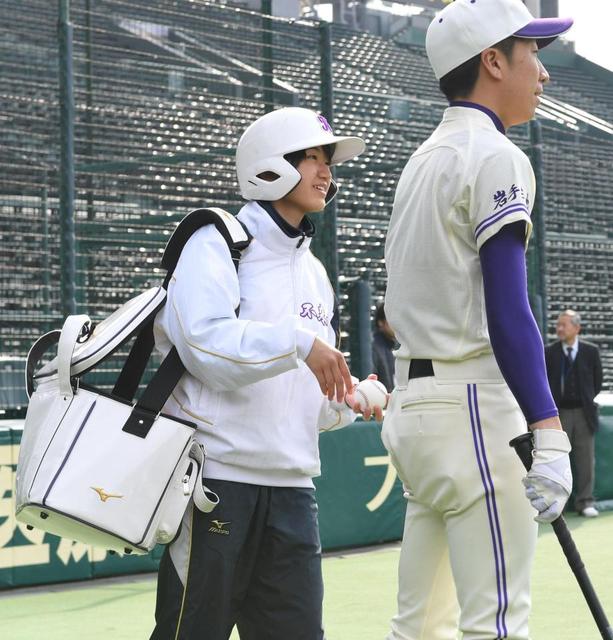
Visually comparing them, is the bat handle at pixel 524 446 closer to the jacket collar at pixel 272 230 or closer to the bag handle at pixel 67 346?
the jacket collar at pixel 272 230

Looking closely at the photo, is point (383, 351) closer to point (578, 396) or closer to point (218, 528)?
point (578, 396)

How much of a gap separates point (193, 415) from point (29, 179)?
24.8ft

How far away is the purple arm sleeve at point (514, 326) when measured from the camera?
2.76m

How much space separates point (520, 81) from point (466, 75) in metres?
0.14

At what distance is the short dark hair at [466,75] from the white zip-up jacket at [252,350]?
57 cm

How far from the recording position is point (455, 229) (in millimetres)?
2914

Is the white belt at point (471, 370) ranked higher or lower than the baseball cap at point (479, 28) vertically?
lower

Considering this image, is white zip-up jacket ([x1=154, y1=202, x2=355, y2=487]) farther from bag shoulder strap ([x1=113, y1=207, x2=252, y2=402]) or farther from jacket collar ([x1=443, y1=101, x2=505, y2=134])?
jacket collar ([x1=443, y1=101, x2=505, y2=134])

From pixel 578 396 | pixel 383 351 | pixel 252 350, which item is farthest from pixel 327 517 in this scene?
pixel 252 350

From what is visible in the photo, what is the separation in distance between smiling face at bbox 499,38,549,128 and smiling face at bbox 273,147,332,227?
548 mm

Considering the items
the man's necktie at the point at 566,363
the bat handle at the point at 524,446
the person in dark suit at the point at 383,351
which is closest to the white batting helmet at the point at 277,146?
the bat handle at the point at 524,446

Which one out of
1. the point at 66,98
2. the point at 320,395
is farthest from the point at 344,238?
the point at 320,395

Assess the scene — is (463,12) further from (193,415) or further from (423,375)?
(193,415)

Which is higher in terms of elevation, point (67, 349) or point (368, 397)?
point (67, 349)
